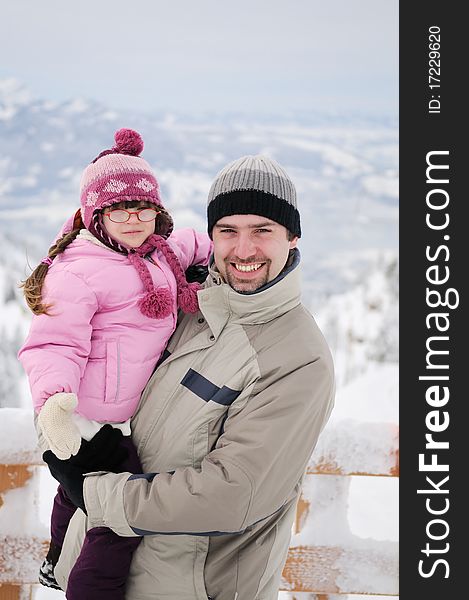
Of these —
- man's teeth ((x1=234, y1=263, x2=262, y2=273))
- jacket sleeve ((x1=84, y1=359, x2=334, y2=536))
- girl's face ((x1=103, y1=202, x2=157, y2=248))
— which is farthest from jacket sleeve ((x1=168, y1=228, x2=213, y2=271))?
jacket sleeve ((x1=84, y1=359, x2=334, y2=536))

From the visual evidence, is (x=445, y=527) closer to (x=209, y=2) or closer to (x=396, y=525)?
(x=396, y=525)

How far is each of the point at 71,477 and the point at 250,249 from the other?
1.94 feet

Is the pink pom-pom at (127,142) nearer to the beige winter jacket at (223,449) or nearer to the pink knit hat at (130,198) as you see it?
the pink knit hat at (130,198)

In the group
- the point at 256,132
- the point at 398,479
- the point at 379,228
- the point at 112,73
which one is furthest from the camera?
the point at 112,73

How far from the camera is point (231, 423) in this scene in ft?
4.37

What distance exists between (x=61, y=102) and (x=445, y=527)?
971 inches

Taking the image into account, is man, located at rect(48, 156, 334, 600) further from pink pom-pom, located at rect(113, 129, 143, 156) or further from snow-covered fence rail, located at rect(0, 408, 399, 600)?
snow-covered fence rail, located at rect(0, 408, 399, 600)

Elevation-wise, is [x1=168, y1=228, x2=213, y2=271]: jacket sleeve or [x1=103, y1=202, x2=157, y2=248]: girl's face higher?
[x1=168, y1=228, x2=213, y2=271]: jacket sleeve

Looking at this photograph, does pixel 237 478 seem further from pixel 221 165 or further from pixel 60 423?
pixel 221 165

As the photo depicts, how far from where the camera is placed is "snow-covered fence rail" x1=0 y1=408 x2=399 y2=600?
1845 mm

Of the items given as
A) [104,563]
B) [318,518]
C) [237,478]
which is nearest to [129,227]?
[237,478]

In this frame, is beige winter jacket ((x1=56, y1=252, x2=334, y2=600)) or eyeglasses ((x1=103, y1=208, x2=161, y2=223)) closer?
beige winter jacket ((x1=56, y1=252, x2=334, y2=600))

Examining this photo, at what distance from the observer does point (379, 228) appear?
2206 cm

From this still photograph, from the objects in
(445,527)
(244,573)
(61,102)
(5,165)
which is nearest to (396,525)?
(445,527)
